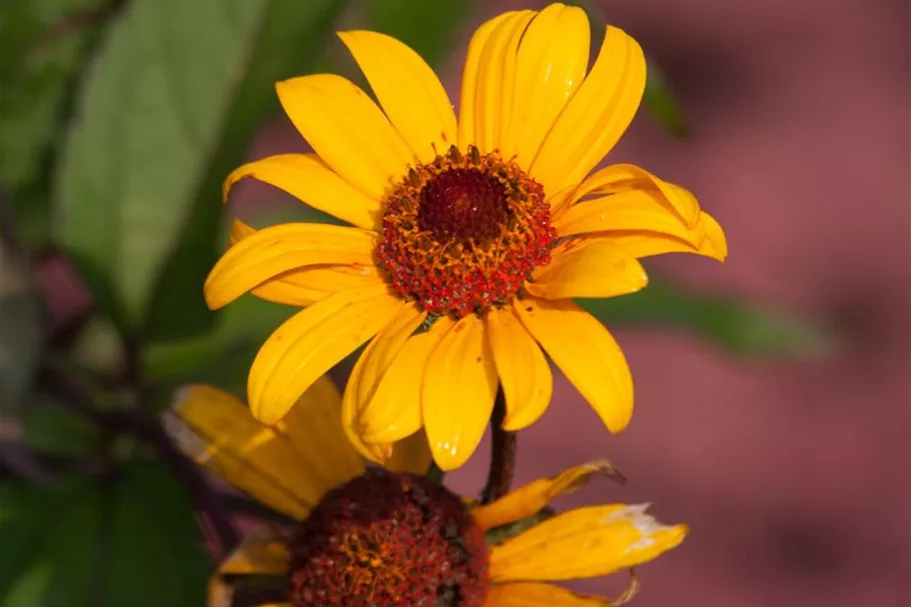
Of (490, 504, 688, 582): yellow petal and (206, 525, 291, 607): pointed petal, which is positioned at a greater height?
(490, 504, 688, 582): yellow petal

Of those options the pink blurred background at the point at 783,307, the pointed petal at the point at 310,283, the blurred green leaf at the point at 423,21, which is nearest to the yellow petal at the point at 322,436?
the pointed petal at the point at 310,283

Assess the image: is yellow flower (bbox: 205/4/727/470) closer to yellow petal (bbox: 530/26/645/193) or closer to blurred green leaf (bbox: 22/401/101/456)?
yellow petal (bbox: 530/26/645/193)

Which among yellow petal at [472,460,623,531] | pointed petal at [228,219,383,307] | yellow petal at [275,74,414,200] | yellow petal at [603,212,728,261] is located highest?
yellow petal at [275,74,414,200]

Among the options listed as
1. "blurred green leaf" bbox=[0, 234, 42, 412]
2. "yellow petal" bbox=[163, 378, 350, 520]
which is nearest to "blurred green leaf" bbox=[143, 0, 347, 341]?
"blurred green leaf" bbox=[0, 234, 42, 412]

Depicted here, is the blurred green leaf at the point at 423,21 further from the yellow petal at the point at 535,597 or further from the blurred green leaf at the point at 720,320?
the yellow petal at the point at 535,597

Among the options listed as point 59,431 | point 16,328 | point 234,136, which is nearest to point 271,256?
point 234,136

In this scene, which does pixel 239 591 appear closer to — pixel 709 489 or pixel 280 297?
pixel 280 297
